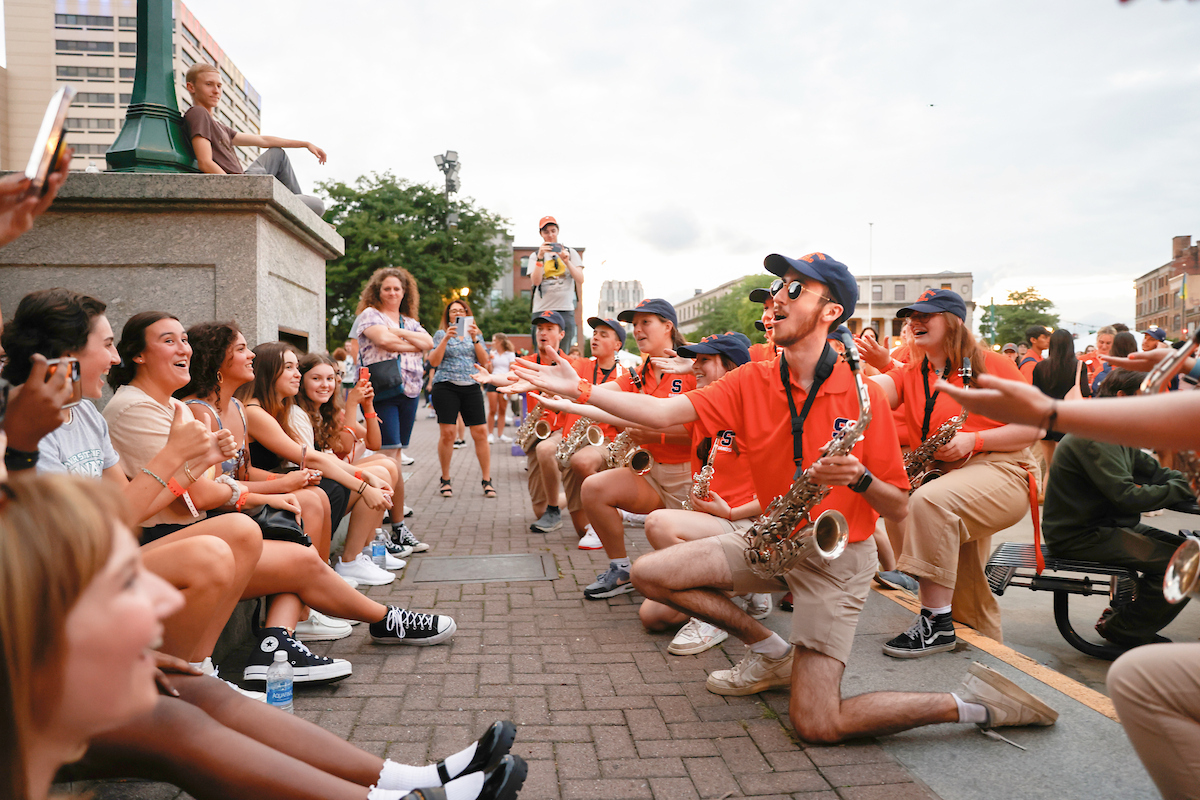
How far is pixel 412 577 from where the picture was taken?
5.66m

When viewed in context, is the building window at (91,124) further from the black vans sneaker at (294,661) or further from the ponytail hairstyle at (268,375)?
the black vans sneaker at (294,661)

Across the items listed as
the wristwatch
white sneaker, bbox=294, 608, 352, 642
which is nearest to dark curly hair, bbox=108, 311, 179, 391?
white sneaker, bbox=294, 608, 352, 642

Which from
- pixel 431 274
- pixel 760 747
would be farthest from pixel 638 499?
pixel 431 274

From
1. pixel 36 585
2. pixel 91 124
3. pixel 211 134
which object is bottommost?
pixel 36 585

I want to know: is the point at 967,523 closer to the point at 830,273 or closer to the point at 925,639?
the point at 925,639

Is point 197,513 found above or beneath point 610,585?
above

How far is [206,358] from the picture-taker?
4016 mm

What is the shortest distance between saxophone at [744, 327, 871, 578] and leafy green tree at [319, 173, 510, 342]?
30443mm

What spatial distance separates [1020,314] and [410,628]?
8165 cm

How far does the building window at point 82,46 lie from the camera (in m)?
22.2

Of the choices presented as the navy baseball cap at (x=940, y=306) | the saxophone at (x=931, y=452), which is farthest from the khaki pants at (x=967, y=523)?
the navy baseball cap at (x=940, y=306)

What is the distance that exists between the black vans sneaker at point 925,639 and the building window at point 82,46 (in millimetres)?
27052

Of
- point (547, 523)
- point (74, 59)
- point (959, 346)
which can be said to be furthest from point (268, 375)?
point (74, 59)

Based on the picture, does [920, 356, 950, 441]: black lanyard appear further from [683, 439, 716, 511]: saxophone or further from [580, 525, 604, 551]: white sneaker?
[580, 525, 604, 551]: white sneaker
